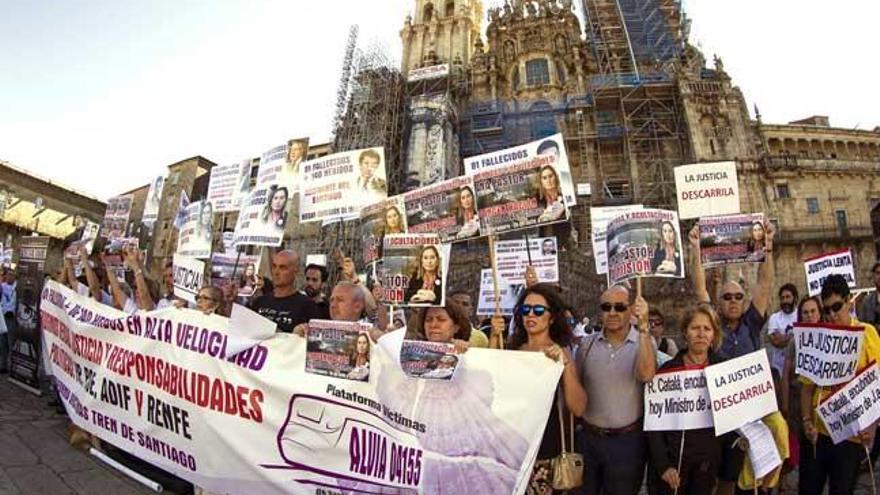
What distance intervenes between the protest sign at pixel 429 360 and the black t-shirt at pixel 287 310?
152 cm

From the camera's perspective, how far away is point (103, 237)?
9.23 m

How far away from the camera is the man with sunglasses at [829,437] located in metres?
3.53

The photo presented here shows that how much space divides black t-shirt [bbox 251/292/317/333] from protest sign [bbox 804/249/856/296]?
6.86m

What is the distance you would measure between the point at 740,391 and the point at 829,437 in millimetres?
1317

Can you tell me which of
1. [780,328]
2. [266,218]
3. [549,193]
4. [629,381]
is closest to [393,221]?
[549,193]

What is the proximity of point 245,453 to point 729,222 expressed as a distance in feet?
17.6

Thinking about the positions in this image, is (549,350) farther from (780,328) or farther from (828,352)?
(780,328)

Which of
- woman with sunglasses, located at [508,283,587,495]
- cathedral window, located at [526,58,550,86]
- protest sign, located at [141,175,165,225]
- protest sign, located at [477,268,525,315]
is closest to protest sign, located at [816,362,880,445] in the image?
woman with sunglasses, located at [508,283,587,495]

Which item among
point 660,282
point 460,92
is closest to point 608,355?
point 660,282

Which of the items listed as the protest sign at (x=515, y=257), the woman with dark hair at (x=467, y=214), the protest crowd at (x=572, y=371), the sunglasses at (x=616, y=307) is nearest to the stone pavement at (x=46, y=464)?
the protest crowd at (x=572, y=371)

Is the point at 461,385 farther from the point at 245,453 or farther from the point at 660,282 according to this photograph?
the point at 660,282

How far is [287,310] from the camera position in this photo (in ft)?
14.2

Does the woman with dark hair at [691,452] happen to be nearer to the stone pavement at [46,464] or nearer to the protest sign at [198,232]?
the stone pavement at [46,464]

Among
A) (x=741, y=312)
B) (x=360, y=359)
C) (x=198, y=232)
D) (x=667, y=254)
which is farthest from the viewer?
(x=198, y=232)
